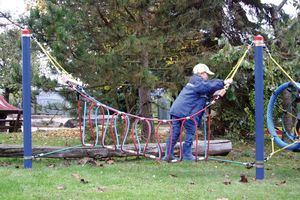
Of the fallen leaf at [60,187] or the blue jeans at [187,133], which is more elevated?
the blue jeans at [187,133]

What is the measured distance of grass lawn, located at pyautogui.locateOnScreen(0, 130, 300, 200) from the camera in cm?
495

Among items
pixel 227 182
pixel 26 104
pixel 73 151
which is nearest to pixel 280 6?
pixel 73 151

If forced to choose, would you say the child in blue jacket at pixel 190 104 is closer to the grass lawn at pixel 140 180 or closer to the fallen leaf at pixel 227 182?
the grass lawn at pixel 140 180

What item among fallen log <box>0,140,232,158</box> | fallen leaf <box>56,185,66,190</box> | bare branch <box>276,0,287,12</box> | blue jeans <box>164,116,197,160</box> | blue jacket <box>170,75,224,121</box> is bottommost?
fallen leaf <box>56,185,66,190</box>

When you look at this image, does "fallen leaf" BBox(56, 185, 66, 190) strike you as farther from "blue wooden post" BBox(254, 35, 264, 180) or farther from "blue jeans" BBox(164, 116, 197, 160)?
"blue wooden post" BBox(254, 35, 264, 180)

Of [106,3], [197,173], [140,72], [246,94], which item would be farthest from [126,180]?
[246,94]

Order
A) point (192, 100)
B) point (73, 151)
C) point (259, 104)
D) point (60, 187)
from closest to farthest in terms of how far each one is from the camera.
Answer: point (60, 187)
point (259, 104)
point (192, 100)
point (73, 151)

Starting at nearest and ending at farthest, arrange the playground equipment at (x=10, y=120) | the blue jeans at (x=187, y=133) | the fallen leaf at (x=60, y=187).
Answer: the fallen leaf at (x=60, y=187) < the blue jeans at (x=187, y=133) < the playground equipment at (x=10, y=120)

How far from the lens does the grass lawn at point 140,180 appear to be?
4945 millimetres

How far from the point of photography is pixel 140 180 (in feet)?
19.3

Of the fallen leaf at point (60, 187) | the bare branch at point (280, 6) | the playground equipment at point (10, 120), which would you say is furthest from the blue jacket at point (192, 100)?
the playground equipment at point (10, 120)

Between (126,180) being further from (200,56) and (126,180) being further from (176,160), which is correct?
(200,56)

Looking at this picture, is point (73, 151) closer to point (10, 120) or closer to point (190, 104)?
point (190, 104)

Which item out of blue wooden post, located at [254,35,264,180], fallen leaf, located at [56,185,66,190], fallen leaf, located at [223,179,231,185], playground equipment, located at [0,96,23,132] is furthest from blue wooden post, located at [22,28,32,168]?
playground equipment, located at [0,96,23,132]
